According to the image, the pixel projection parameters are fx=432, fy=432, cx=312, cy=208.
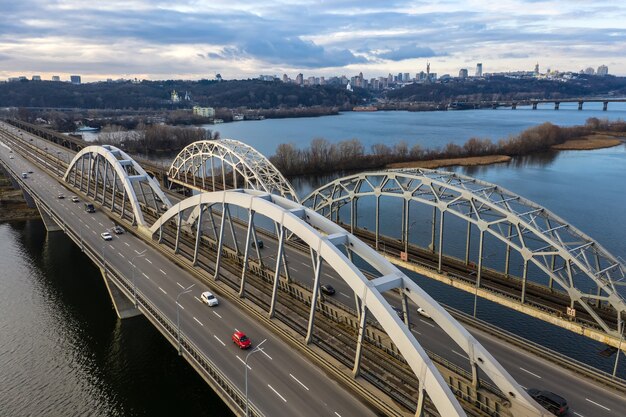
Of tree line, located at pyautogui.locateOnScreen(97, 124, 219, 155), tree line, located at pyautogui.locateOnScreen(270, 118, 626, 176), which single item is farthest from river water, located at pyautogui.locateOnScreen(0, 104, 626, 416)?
tree line, located at pyautogui.locateOnScreen(97, 124, 219, 155)

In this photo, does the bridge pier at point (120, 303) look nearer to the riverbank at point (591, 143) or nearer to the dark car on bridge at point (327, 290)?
the dark car on bridge at point (327, 290)

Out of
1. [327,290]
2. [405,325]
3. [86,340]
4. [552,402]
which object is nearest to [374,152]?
[327,290]

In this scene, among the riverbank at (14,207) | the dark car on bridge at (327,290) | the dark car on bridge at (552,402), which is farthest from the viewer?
the riverbank at (14,207)

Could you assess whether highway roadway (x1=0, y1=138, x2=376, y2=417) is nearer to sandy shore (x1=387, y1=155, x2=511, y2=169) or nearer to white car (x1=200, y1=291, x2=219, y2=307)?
white car (x1=200, y1=291, x2=219, y2=307)

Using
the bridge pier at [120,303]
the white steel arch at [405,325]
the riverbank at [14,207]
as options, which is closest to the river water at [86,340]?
the bridge pier at [120,303]

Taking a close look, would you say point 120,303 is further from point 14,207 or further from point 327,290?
point 14,207

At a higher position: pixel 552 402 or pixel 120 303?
pixel 552 402
